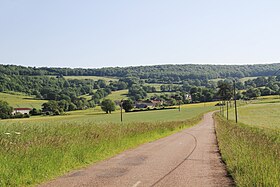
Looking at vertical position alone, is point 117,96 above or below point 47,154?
above

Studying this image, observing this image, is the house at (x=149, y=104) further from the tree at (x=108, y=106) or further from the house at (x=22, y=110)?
the house at (x=22, y=110)

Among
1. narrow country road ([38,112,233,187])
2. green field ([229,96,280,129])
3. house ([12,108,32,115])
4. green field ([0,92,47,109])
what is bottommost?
green field ([229,96,280,129])

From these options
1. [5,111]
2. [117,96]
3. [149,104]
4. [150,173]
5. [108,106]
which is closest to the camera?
[150,173]

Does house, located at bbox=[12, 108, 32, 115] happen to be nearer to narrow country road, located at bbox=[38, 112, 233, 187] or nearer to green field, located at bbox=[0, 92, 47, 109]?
green field, located at bbox=[0, 92, 47, 109]

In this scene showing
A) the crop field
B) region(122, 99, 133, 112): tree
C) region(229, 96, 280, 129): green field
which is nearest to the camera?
region(229, 96, 280, 129): green field

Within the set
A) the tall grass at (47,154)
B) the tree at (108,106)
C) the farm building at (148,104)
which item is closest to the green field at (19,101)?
the tree at (108,106)

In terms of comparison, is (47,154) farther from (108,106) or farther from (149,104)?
(149,104)

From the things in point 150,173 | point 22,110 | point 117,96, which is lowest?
point 22,110

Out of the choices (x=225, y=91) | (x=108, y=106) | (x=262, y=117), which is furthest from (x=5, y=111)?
(x=225, y=91)

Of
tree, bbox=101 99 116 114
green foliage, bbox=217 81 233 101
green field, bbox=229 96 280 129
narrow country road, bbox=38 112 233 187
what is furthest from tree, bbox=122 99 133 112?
narrow country road, bbox=38 112 233 187

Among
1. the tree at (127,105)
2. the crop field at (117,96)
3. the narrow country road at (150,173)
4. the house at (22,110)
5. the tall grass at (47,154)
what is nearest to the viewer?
the narrow country road at (150,173)

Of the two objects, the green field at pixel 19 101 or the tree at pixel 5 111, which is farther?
the green field at pixel 19 101

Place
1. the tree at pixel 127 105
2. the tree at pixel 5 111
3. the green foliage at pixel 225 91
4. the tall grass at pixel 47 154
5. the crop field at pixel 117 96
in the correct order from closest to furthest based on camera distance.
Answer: the tall grass at pixel 47 154, the tree at pixel 5 111, the tree at pixel 127 105, the green foliage at pixel 225 91, the crop field at pixel 117 96

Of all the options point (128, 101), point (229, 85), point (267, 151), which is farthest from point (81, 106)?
point (267, 151)
